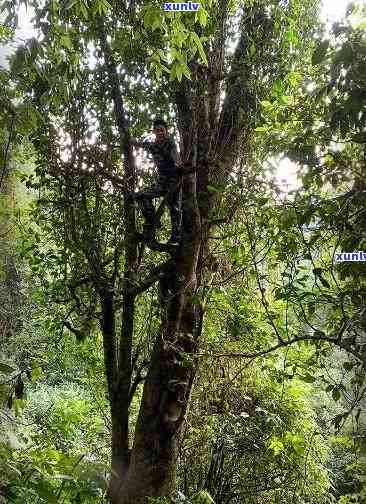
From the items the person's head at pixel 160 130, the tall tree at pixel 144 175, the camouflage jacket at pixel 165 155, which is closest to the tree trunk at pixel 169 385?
the tall tree at pixel 144 175

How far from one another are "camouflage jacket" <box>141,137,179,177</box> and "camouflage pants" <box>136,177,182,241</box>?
0.05 m

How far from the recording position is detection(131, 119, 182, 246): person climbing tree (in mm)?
3277

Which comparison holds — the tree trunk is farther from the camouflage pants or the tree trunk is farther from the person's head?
the person's head

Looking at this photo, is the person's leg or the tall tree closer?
the tall tree

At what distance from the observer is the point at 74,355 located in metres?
4.63

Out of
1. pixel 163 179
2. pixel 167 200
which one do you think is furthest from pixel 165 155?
pixel 167 200

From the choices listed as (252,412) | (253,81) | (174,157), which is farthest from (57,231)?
(252,412)

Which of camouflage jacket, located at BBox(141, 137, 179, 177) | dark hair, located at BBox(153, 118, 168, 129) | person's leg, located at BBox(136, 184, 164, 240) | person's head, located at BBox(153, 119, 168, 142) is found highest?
dark hair, located at BBox(153, 118, 168, 129)

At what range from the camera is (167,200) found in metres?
3.37

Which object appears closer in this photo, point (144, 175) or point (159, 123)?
point (159, 123)

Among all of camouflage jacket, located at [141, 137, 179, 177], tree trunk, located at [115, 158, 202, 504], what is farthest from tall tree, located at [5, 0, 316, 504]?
camouflage jacket, located at [141, 137, 179, 177]

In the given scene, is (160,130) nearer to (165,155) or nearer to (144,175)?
(165,155)

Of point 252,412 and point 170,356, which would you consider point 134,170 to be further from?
point 252,412

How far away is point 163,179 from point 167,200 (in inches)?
5.9
